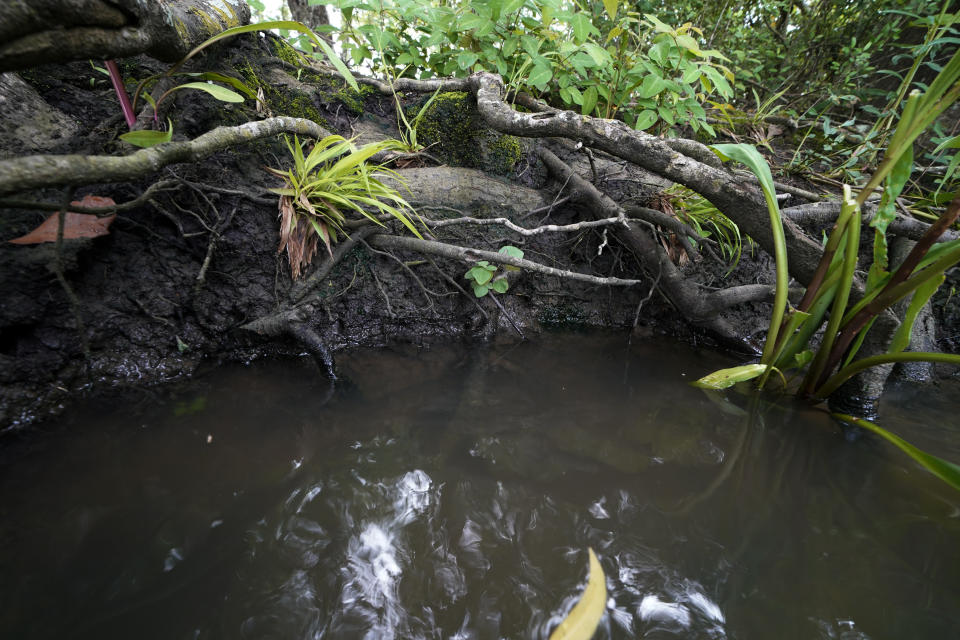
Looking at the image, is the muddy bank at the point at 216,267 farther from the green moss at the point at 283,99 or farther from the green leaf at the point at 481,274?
the green leaf at the point at 481,274

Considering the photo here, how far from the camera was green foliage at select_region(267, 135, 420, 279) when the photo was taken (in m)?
1.68

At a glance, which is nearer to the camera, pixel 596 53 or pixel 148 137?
pixel 148 137

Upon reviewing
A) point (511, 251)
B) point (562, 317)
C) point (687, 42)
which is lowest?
point (562, 317)

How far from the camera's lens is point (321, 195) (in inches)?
67.3

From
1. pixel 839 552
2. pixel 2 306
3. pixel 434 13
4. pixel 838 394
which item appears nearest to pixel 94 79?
pixel 2 306

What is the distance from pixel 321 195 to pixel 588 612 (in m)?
1.74

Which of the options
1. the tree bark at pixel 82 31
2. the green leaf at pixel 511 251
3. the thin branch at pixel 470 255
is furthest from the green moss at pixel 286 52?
the green leaf at pixel 511 251

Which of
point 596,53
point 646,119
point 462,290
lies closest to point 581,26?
point 596,53

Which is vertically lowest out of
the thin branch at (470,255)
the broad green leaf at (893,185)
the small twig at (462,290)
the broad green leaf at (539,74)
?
the small twig at (462,290)

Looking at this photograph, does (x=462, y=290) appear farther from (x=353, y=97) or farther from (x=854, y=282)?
(x=854, y=282)

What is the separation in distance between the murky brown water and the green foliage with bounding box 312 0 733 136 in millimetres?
1546

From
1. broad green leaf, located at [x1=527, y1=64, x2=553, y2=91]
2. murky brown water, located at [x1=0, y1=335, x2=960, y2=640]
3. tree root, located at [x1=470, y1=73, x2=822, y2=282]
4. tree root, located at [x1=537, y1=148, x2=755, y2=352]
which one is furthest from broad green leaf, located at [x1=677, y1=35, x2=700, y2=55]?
murky brown water, located at [x1=0, y1=335, x2=960, y2=640]

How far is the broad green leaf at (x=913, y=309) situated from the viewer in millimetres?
1337

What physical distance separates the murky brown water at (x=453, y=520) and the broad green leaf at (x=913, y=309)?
→ 37cm
